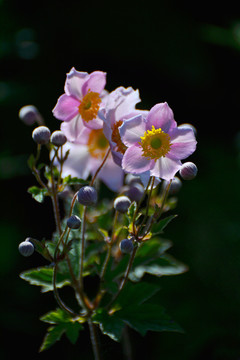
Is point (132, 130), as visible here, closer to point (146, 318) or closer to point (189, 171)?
point (189, 171)

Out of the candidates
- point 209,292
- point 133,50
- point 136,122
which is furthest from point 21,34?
point 136,122

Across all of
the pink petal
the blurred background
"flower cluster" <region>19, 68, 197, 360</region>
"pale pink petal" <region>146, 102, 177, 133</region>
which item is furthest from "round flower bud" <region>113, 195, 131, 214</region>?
the blurred background

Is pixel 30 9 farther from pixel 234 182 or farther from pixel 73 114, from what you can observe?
pixel 73 114

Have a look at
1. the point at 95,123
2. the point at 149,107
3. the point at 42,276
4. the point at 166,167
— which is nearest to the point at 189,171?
the point at 166,167

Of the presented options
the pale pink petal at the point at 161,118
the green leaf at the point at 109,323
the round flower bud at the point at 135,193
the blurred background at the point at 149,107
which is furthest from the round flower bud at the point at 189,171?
the blurred background at the point at 149,107

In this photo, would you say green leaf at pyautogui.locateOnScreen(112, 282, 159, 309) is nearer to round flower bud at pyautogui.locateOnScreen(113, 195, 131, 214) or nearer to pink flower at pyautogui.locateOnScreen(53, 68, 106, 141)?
round flower bud at pyautogui.locateOnScreen(113, 195, 131, 214)
